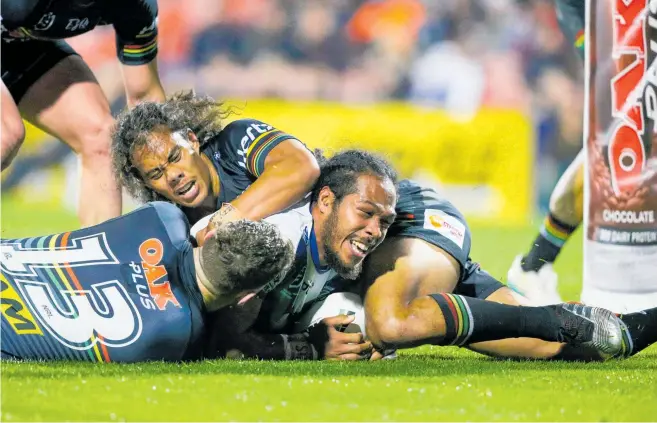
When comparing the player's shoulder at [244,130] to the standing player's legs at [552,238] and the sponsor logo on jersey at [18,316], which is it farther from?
the standing player's legs at [552,238]

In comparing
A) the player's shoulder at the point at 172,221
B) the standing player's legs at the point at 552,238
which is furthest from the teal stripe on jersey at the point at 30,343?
the standing player's legs at the point at 552,238

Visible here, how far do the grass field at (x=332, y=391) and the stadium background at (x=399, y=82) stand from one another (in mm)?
9097

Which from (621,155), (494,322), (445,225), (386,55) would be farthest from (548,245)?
(386,55)

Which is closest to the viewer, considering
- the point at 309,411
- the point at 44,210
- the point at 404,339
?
the point at 309,411

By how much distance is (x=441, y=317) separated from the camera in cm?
482

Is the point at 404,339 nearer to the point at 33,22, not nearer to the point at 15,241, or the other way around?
the point at 15,241

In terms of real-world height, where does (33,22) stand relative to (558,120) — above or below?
above

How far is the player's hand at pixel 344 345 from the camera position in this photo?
199 inches

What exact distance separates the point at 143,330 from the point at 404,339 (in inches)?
42.9

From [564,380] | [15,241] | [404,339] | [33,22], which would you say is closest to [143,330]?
[15,241]

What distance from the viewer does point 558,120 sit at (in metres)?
14.9

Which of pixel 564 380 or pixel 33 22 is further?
pixel 33 22

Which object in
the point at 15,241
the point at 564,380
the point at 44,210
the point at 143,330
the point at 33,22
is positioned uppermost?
the point at 33,22

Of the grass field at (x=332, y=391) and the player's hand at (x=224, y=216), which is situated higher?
the player's hand at (x=224, y=216)
